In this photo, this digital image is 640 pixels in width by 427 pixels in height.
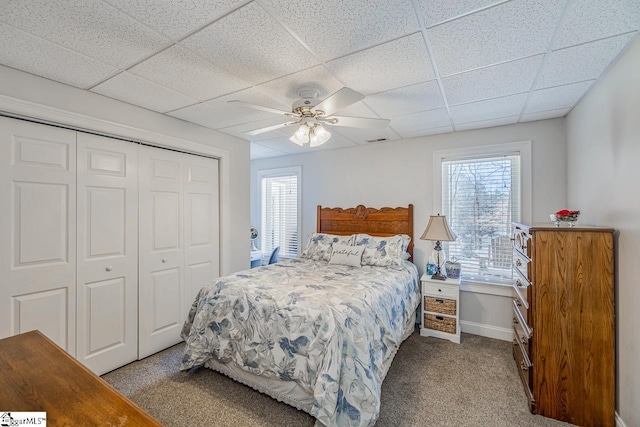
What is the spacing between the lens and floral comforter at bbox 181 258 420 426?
68.1 inches

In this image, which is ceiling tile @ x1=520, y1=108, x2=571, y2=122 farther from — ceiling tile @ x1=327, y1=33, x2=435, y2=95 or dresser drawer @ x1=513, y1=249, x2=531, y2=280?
ceiling tile @ x1=327, y1=33, x2=435, y2=95

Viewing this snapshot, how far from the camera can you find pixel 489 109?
2.76 metres

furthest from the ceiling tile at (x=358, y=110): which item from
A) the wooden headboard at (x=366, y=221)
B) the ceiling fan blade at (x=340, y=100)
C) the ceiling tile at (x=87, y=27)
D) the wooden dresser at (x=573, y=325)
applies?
the wooden dresser at (x=573, y=325)

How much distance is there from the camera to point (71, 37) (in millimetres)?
1669

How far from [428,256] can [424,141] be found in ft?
4.85

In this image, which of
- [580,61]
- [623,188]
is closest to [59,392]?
[623,188]

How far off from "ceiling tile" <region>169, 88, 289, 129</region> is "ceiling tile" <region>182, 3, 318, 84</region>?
0.36 meters

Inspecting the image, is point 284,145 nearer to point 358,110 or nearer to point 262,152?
point 262,152

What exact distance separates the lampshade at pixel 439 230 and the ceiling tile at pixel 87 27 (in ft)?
9.81

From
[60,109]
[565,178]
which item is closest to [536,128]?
[565,178]

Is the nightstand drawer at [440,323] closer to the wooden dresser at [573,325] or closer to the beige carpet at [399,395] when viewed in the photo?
the beige carpet at [399,395]

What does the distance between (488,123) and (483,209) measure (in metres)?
0.98

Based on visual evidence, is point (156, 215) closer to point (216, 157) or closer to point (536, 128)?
point (216, 157)

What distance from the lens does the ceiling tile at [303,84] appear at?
205 cm
